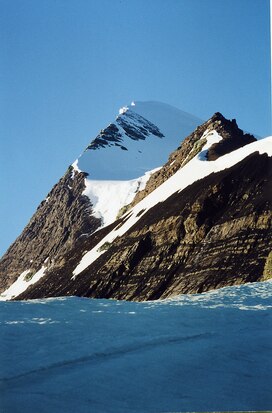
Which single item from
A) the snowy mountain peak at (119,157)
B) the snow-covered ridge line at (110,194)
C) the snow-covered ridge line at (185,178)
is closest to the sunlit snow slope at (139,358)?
the snow-covered ridge line at (185,178)

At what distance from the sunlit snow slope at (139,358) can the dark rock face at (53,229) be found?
89135mm

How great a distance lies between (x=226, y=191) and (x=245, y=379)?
135 feet

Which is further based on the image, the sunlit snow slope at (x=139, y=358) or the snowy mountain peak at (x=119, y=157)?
the snowy mountain peak at (x=119, y=157)

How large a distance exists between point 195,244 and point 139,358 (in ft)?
111

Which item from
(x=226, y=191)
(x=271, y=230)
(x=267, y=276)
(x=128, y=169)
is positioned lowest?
(x=267, y=276)

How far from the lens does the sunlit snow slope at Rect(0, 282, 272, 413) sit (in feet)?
43.2

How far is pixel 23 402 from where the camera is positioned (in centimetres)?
1323

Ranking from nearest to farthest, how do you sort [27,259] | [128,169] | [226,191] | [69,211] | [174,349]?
1. [174,349]
2. [226,191]
3. [27,259]
4. [69,211]
5. [128,169]

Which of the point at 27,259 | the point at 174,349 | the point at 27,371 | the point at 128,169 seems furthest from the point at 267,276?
the point at 128,169

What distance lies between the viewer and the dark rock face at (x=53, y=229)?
12275 cm

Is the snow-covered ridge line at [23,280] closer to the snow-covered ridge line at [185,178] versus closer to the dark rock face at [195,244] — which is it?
the snow-covered ridge line at [185,178]

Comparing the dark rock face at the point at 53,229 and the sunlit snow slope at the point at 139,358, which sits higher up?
the dark rock face at the point at 53,229

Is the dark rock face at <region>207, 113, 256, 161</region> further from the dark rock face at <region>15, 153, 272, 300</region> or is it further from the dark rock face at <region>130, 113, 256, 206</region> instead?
the dark rock face at <region>15, 153, 272, 300</region>

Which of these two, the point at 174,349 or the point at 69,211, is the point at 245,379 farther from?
the point at 69,211
